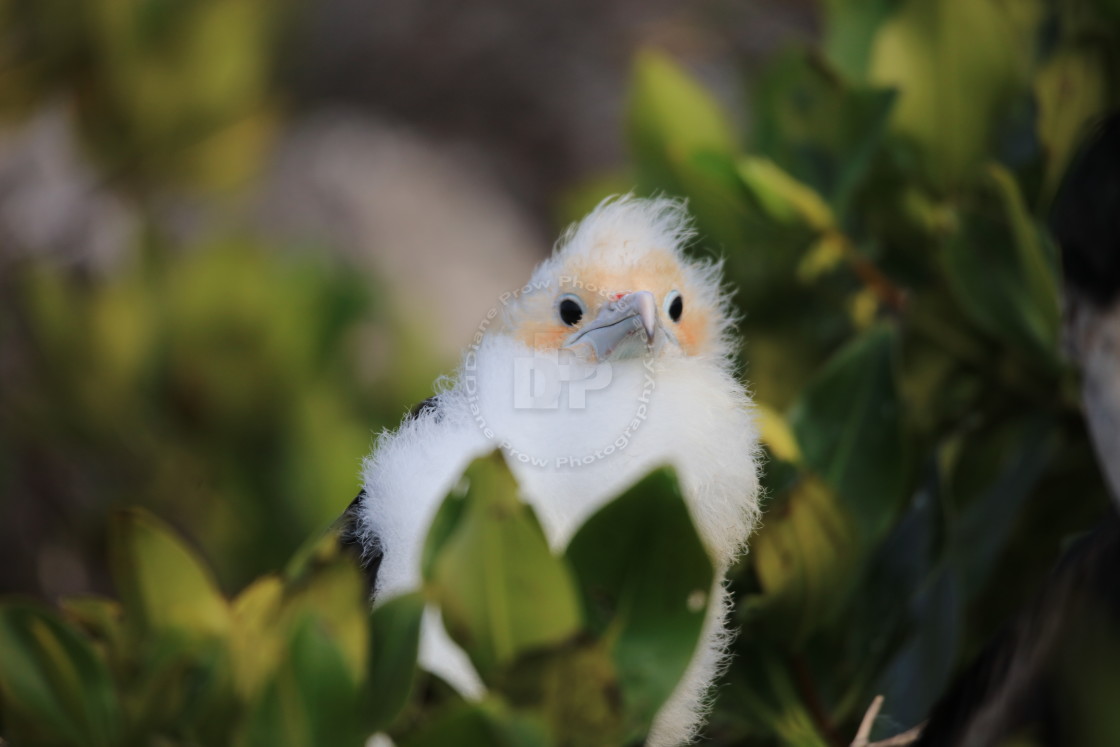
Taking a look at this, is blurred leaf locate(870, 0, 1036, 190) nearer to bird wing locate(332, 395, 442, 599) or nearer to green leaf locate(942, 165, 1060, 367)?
green leaf locate(942, 165, 1060, 367)

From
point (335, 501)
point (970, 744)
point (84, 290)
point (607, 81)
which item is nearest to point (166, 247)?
point (84, 290)

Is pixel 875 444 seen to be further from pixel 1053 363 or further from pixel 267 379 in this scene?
pixel 267 379

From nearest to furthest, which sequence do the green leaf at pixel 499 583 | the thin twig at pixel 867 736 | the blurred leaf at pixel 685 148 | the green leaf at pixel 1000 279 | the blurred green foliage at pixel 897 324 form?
the green leaf at pixel 499 583, the thin twig at pixel 867 736, the blurred green foliage at pixel 897 324, the green leaf at pixel 1000 279, the blurred leaf at pixel 685 148

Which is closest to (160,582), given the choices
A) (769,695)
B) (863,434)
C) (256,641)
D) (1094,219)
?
(256,641)

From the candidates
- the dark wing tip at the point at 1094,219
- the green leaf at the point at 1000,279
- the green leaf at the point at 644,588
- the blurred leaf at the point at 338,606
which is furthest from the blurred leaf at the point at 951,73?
the blurred leaf at the point at 338,606

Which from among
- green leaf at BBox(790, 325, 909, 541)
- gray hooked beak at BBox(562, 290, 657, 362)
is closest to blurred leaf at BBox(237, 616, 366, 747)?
gray hooked beak at BBox(562, 290, 657, 362)

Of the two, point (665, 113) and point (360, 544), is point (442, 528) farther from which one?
point (665, 113)

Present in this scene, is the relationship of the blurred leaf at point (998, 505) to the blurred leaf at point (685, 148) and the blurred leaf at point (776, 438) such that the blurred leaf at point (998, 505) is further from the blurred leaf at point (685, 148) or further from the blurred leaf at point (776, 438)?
the blurred leaf at point (685, 148)

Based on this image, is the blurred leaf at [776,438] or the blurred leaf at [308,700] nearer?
the blurred leaf at [308,700]
